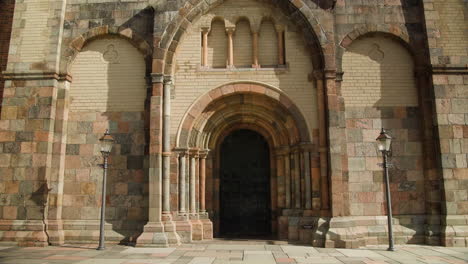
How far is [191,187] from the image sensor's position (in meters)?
12.6

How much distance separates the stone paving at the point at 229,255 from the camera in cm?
912

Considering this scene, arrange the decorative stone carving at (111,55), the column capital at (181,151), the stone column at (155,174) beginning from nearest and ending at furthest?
the stone column at (155,174)
the column capital at (181,151)
the decorative stone carving at (111,55)

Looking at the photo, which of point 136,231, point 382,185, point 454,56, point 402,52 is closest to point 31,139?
point 136,231

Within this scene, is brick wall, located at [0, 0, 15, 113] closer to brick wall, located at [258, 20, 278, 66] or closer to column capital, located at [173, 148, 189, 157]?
column capital, located at [173, 148, 189, 157]

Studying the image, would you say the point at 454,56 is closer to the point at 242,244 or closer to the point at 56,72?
the point at 242,244

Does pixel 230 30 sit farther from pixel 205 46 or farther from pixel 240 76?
pixel 240 76

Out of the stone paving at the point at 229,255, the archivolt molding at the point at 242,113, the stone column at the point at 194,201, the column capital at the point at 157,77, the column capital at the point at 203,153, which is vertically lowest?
the stone paving at the point at 229,255

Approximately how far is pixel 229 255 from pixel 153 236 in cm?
277

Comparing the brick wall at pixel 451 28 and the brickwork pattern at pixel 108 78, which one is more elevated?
the brick wall at pixel 451 28

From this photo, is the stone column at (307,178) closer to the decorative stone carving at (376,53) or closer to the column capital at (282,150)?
the column capital at (282,150)

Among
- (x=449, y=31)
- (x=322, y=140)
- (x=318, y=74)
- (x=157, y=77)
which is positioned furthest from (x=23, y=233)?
(x=449, y=31)

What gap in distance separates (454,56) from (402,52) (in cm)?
159

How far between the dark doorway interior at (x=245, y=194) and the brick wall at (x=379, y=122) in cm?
322

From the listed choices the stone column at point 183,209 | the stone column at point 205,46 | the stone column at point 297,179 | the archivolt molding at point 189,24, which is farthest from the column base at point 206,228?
the stone column at point 205,46
